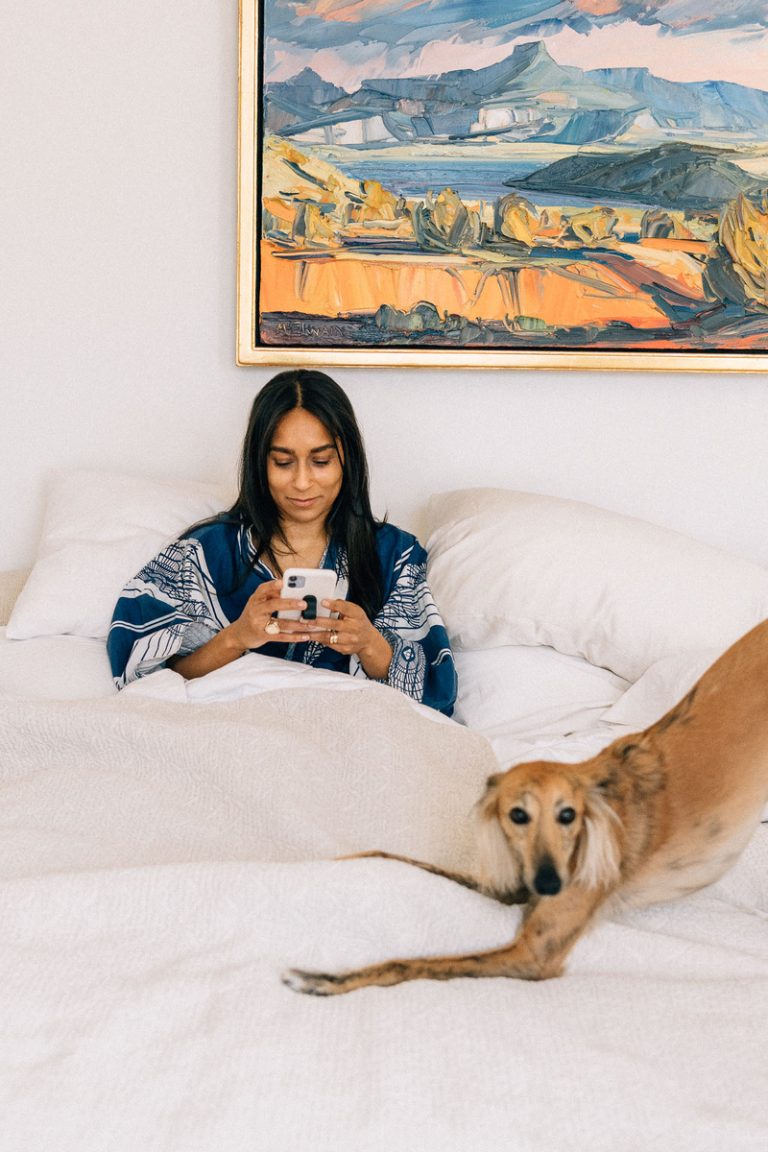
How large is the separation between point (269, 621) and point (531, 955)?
77 cm

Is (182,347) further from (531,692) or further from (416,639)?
(531,692)

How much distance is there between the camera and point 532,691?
1.64 meters

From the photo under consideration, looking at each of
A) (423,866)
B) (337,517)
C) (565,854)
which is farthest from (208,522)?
(565,854)

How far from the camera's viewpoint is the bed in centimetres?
71

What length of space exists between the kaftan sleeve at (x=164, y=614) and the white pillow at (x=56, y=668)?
0.12 ft

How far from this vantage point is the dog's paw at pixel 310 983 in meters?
0.85

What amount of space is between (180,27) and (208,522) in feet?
3.74

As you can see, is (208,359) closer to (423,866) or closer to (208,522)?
(208,522)

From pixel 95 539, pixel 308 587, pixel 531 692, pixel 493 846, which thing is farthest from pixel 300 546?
pixel 493 846

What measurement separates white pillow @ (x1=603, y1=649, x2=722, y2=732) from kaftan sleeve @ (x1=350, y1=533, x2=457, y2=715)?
0.28m

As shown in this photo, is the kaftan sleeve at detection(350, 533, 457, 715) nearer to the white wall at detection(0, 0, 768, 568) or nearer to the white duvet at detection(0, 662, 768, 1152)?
the white duvet at detection(0, 662, 768, 1152)

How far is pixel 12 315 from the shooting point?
7.29ft
